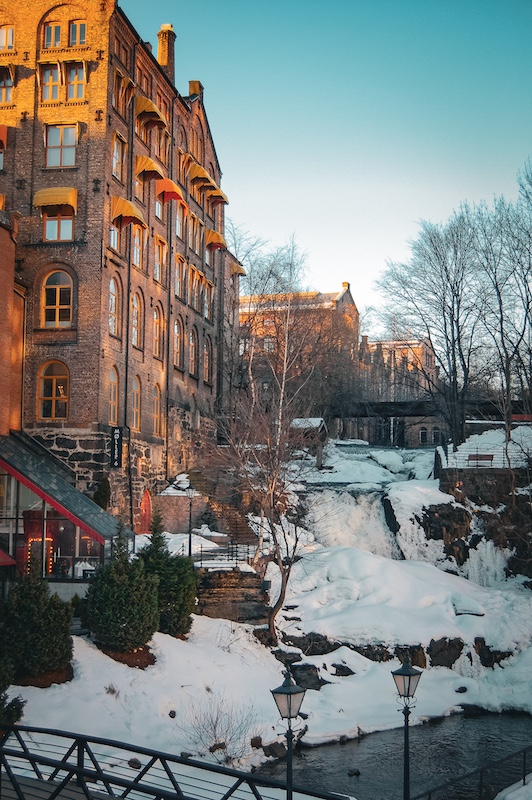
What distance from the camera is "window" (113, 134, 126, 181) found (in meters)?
35.5

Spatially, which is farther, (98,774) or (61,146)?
(61,146)

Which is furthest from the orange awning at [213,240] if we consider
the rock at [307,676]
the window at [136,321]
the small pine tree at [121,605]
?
the rock at [307,676]

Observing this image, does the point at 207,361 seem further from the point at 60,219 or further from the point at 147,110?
the point at 60,219

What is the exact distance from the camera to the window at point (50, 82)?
3469 centimetres

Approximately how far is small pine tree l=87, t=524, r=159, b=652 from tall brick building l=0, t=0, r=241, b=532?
9.18 metres

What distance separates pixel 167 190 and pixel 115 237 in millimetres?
6381

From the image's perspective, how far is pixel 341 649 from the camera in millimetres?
27859

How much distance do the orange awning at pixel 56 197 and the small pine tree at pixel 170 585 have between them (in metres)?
13.6

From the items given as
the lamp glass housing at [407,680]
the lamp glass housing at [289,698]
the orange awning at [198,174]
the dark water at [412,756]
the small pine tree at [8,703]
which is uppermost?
the orange awning at [198,174]

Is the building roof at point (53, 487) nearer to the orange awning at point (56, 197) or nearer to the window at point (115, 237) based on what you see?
the window at point (115, 237)

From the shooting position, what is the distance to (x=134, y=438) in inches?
1422

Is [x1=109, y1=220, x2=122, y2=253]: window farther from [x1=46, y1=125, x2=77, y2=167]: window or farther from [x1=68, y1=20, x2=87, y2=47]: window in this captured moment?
[x1=68, y1=20, x2=87, y2=47]: window

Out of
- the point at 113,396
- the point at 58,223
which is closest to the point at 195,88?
the point at 58,223

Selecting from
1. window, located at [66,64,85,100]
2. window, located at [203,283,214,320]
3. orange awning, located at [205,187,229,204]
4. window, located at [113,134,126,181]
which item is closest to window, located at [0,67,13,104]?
window, located at [66,64,85,100]
